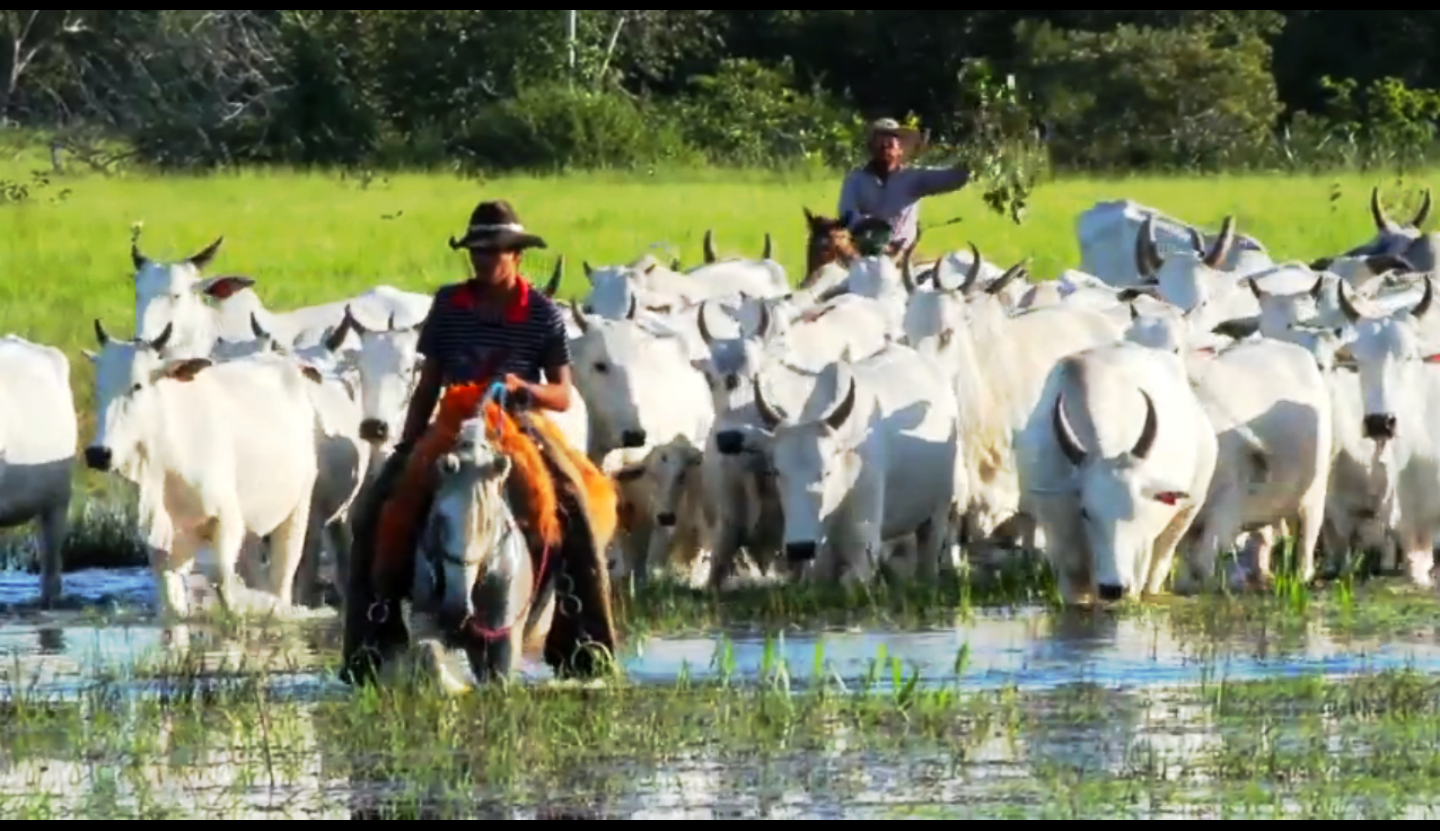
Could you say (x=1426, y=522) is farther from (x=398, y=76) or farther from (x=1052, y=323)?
(x=398, y=76)

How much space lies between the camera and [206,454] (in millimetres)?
13477

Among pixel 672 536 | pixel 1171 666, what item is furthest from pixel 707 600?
pixel 1171 666

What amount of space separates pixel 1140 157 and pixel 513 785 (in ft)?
104

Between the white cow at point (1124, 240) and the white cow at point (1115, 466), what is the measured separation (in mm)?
7205

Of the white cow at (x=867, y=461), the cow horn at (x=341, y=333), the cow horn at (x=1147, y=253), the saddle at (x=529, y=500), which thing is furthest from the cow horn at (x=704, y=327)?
the saddle at (x=529, y=500)

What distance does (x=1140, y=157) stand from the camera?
40031 millimetres

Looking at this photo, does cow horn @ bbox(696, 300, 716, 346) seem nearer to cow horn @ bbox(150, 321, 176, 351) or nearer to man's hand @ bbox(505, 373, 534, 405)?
cow horn @ bbox(150, 321, 176, 351)

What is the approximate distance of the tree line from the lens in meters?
38.8

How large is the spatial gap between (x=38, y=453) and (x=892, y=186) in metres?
5.02

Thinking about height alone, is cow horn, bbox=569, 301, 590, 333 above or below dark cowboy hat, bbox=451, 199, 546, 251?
below

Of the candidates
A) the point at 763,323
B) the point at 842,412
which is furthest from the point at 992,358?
the point at 842,412

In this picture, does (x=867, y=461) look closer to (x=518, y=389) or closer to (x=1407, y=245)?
(x=518, y=389)

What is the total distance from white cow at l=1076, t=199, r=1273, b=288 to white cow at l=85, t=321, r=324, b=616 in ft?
25.9

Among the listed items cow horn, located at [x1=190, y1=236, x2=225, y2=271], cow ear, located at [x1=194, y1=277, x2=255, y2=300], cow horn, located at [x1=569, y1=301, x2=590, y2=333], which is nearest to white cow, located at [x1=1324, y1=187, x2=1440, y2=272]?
cow horn, located at [x1=569, y1=301, x2=590, y2=333]
